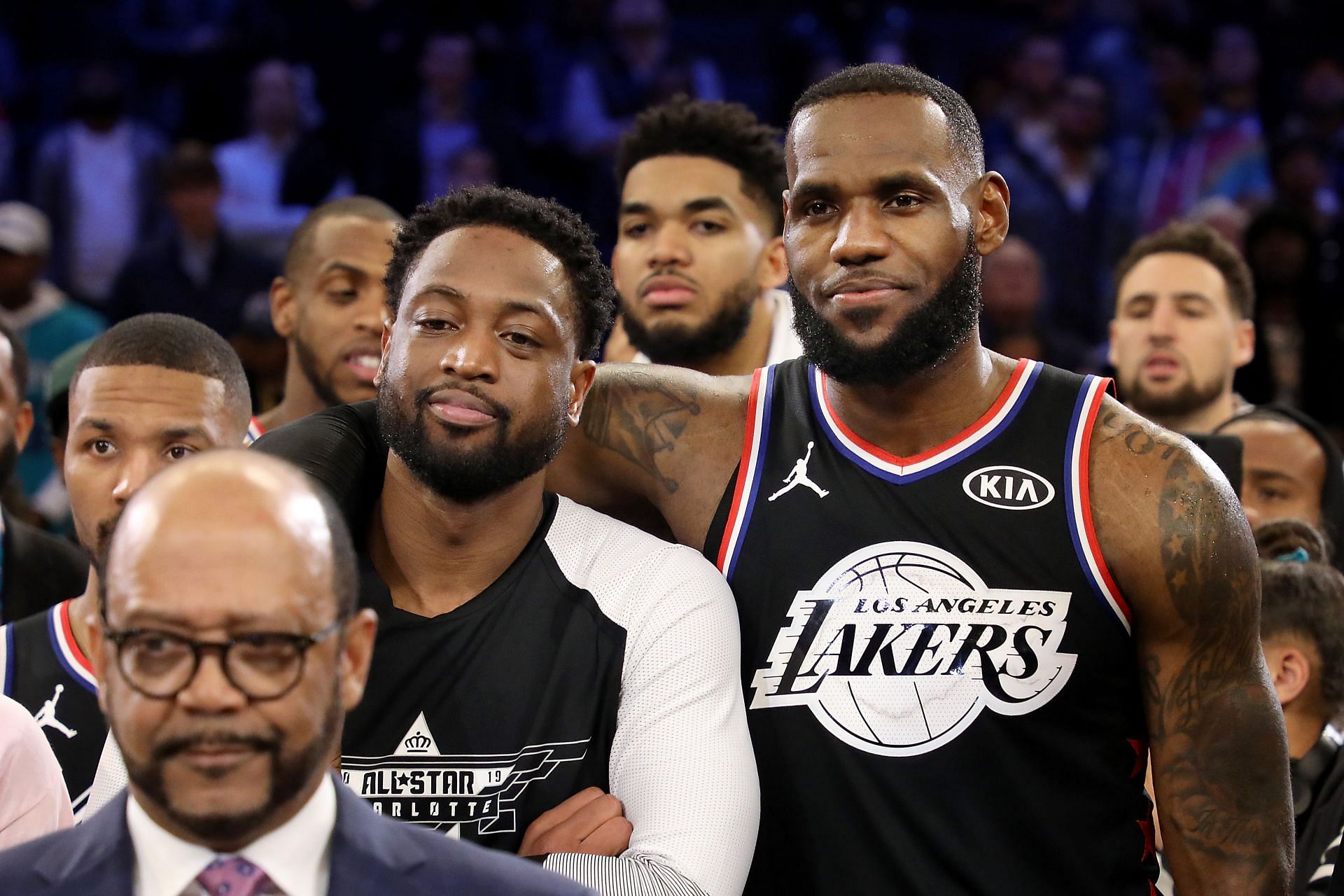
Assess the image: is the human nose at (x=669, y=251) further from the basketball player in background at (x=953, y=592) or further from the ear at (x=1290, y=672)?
the ear at (x=1290, y=672)

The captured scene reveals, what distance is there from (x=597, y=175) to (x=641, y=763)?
560 cm

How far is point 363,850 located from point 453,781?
0.75 metres

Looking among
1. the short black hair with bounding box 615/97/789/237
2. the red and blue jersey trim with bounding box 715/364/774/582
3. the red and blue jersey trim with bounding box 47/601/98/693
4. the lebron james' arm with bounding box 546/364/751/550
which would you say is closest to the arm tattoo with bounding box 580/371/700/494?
the lebron james' arm with bounding box 546/364/751/550


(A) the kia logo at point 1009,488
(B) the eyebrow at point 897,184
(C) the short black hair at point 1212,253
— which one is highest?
(C) the short black hair at point 1212,253

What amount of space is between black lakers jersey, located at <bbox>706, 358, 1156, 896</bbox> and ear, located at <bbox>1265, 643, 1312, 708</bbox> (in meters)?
0.91

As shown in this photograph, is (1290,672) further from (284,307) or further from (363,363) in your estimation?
(284,307)

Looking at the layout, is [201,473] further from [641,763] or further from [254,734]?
[641,763]

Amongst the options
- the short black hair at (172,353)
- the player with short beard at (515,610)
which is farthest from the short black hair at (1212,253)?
the short black hair at (172,353)

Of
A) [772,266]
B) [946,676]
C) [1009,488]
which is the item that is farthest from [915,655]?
[772,266]

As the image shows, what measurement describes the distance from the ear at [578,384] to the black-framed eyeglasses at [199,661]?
1.08m

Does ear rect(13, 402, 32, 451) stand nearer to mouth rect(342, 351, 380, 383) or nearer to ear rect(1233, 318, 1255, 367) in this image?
mouth rect(342, 351, 380, 383)

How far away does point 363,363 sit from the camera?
444 cm

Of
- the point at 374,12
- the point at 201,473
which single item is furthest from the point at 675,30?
the point at 201,473

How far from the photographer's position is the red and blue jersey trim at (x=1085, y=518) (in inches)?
107
